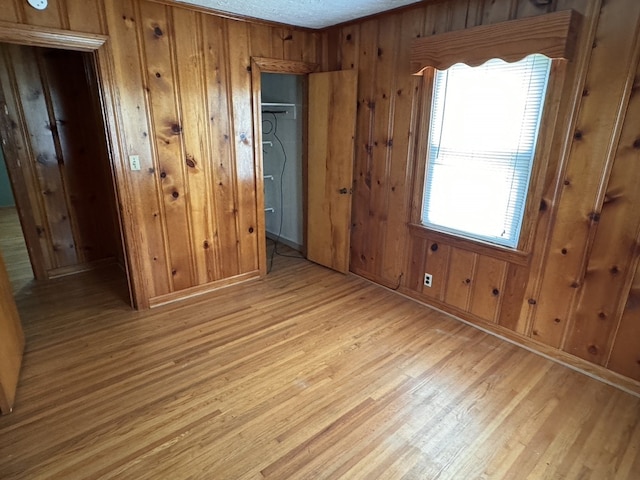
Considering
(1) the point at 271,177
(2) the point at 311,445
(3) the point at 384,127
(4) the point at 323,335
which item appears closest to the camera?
(2) the point at 311,445

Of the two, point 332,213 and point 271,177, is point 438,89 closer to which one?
point 332,213

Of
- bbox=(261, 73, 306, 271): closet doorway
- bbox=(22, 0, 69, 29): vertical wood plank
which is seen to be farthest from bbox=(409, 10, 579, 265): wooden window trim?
bbox=(22, 0, 69, 29): vertical wood plank

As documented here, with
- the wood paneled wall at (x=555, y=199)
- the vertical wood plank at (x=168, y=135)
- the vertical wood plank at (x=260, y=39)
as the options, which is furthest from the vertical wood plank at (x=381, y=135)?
the vertical wood plank at (x=168, y=135)

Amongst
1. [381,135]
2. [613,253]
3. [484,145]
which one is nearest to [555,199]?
[613,253]

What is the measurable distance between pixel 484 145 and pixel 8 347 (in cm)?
335

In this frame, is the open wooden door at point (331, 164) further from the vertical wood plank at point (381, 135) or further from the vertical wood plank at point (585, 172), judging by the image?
the vertical wood plank at point (585, 172)

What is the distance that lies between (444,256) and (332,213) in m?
1.29

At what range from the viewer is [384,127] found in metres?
3.22

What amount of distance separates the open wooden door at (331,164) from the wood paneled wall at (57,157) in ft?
6.45

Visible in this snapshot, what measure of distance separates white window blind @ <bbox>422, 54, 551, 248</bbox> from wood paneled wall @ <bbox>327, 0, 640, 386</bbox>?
153 mm

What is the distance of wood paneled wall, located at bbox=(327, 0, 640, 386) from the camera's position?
202 cm

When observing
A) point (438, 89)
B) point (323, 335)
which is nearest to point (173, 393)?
point (323, 335)

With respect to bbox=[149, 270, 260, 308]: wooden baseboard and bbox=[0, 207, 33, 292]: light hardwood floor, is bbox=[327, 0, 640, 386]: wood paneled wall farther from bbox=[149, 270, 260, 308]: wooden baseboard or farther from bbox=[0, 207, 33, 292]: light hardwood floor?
bbox=[0, 207, 33, 292]: light hardwood floor

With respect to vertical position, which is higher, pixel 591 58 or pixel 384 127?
pixel 591 58
